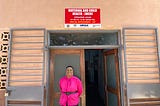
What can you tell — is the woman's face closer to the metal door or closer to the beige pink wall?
the metal door

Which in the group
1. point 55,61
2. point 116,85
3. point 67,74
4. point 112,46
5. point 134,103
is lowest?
point 134,103

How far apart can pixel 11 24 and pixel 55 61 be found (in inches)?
50.5

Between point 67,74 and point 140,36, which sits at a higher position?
point 140,36

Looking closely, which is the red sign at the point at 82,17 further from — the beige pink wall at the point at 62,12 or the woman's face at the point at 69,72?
the woman's face at the point at 69,72

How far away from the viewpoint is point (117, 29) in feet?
13.2

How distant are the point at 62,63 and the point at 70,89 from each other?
2.32ft

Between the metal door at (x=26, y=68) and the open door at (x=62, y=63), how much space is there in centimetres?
30

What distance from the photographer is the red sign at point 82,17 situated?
13.1 feet

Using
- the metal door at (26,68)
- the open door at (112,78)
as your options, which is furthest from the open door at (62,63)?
the open door at (112,78)

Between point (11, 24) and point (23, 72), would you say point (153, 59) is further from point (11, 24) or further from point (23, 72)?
point (11, 24)

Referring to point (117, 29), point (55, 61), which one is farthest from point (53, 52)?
point (117, 29)

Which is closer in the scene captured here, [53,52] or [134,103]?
[134,103]

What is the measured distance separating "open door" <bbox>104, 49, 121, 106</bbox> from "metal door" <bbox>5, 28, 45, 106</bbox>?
5.46 ft

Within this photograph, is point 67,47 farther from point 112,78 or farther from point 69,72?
point 112,78
